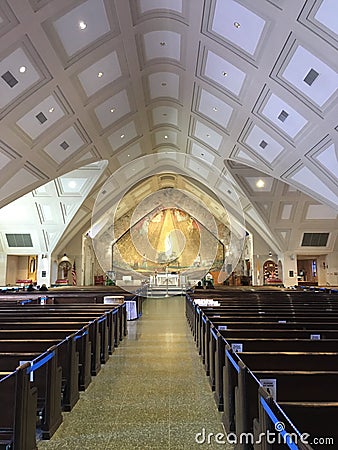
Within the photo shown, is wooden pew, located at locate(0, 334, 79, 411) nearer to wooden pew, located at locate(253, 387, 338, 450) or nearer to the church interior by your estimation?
the church interior

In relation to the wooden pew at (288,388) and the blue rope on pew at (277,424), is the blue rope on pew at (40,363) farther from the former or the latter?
the blue rope on pew at (277,424)

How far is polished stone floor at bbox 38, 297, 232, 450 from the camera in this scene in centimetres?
296

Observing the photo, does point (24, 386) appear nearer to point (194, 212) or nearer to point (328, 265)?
point (328, 265)

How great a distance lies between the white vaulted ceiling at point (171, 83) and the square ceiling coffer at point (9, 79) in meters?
0.03

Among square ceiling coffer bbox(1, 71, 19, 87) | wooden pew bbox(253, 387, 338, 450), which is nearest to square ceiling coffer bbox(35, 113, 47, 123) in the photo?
square ceiling coffer bbox(1, 71, 19, 87)

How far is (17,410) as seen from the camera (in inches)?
98.8

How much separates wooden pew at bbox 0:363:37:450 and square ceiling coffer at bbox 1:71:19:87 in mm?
7228

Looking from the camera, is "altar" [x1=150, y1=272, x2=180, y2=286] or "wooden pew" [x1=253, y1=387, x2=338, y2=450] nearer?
"wooden pew" [x1=253, y1=387, x2=338, y2=450]

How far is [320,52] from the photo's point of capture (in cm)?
709

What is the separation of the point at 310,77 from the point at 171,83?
5.08 m

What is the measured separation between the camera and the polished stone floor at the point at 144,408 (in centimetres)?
296

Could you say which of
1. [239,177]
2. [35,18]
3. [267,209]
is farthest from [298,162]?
[35,18]

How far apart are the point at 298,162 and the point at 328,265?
11227 millimetres

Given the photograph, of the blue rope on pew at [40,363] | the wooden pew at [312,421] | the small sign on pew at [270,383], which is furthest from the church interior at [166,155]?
the blue rope on pew at [40,363]
